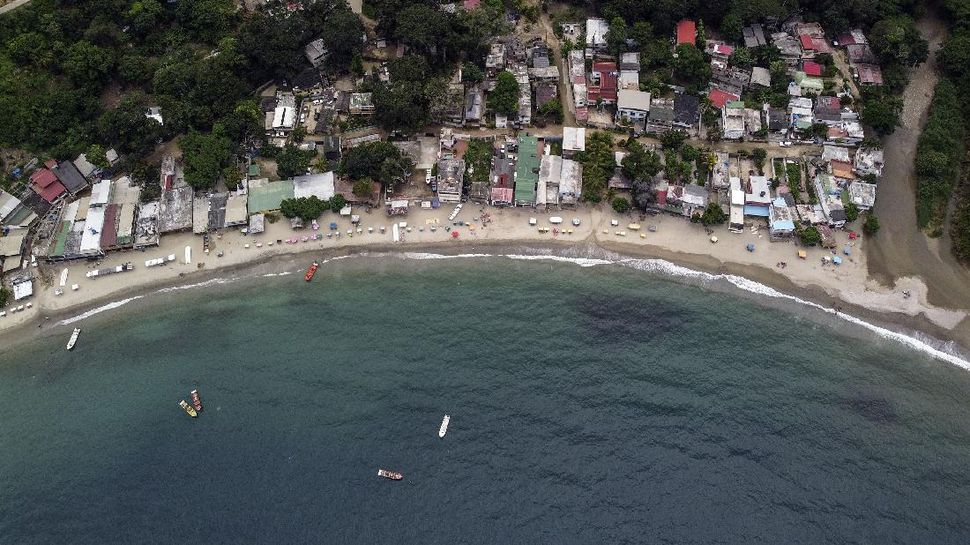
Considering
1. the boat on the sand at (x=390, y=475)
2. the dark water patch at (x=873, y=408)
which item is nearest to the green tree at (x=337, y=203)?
the boat on the sand at (x=390, y=475)

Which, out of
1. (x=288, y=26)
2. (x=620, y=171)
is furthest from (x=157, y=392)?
(x=620, y=171)

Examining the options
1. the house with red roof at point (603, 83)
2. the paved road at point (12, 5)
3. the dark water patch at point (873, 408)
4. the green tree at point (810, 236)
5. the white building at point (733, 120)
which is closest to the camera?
the dark water patch at point (873, 408)

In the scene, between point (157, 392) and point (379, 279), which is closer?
point (157, 392)

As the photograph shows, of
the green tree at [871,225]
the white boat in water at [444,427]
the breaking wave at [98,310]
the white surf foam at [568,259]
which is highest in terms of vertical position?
the green tree at [871,225]

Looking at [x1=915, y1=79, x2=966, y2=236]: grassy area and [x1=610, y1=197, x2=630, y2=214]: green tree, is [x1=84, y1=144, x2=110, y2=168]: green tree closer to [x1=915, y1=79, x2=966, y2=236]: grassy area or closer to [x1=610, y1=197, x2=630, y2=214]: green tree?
[x1=610, y1=197, x2=630, y2=214]: green tree

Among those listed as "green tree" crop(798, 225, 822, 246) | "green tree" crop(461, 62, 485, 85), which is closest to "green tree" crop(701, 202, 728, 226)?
Answer: "green tree" crop(798, 225, 822, 246)

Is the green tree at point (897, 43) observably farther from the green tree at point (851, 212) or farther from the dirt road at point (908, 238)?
the green tree at point (851, 212)

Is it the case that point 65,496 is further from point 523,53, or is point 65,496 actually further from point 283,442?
point 523,53
